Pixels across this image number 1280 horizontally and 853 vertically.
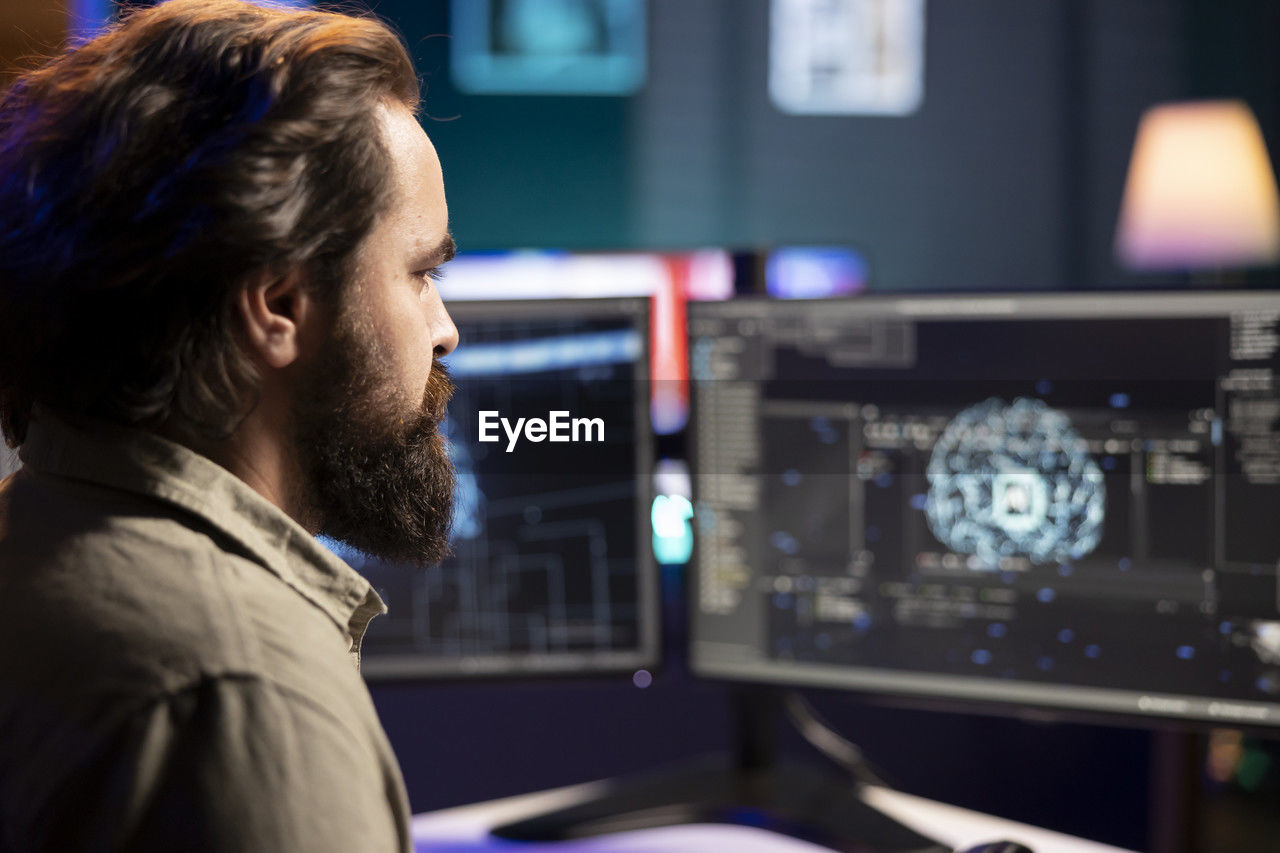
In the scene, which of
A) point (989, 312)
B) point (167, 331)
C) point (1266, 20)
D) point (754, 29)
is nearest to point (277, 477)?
point (167, 331)

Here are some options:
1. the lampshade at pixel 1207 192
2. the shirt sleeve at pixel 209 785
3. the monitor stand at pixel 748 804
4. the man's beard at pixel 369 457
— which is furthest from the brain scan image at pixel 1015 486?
the lampshade at pixel 1207 192

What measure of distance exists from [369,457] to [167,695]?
0.29m

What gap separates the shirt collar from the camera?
589 millimetres

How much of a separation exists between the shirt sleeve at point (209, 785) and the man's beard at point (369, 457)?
0.25 metres

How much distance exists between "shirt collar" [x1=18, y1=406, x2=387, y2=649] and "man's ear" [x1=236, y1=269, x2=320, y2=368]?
72 mm

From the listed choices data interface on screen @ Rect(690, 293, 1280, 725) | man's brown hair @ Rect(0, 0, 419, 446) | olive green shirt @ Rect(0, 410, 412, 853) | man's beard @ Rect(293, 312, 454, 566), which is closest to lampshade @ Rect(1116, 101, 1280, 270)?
data interface on screen @ Rect(690, 293, 1280, 725)

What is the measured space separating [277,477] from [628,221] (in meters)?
1.72

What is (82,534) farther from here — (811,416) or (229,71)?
(811,416)

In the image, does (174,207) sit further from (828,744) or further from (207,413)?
(828,744)

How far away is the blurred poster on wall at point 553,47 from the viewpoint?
225cm

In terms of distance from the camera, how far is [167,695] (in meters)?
0.48

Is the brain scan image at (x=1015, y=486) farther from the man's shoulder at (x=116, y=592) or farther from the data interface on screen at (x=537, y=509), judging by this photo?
the man's shoulder at (x=116, y=592)

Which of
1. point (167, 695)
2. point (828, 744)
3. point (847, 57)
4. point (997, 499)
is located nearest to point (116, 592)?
point (167, 695)

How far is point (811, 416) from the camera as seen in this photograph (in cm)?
114
